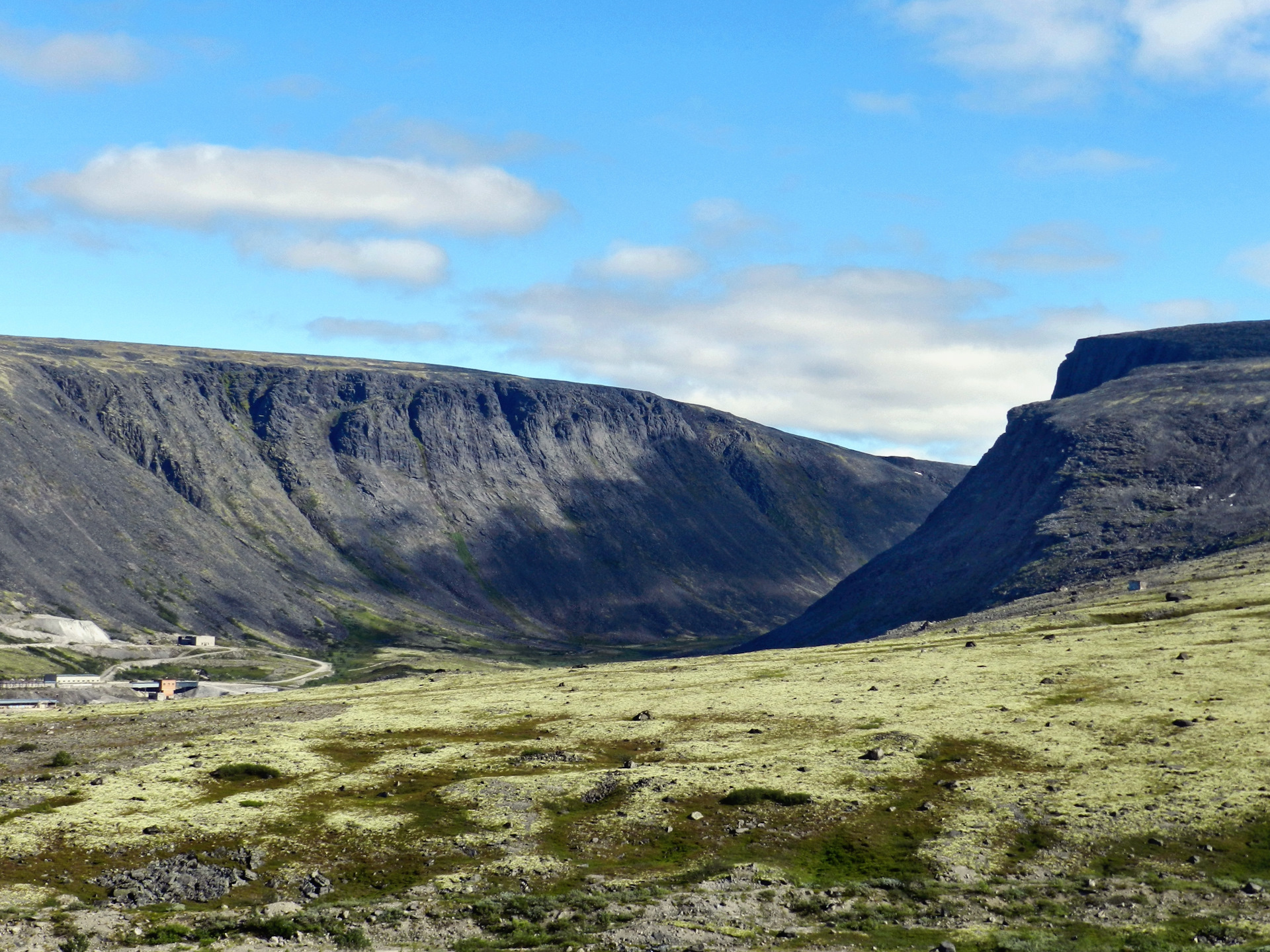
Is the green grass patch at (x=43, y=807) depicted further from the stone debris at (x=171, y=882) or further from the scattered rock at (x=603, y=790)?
the scattered rock at (x=603, y=790)

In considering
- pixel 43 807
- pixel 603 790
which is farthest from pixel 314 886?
pixel 43 807

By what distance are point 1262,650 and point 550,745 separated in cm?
5972

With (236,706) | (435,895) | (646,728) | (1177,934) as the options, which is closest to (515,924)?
(435,895)

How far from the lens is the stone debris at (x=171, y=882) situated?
48969mm

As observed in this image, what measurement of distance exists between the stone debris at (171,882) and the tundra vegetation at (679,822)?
0.13 meters

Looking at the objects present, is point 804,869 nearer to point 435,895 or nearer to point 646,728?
point 435,895

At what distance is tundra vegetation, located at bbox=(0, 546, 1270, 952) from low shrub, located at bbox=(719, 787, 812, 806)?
0.14 metres

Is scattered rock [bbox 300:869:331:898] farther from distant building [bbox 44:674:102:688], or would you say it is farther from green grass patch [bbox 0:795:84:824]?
distant building [bbox 44:674:102:688]

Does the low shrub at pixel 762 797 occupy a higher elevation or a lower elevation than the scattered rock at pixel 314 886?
higher

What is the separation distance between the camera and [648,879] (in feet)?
169

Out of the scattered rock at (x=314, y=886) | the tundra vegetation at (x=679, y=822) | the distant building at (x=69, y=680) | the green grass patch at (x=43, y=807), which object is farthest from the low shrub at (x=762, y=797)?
the distant building at (x=69, y=680)

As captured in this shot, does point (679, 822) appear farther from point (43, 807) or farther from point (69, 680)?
point (69, 680)

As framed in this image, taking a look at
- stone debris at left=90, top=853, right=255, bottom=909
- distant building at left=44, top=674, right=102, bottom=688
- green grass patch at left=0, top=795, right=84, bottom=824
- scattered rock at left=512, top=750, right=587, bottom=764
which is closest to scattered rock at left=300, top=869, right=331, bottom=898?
stone debris at left=90, top=853, right=255, bottom=909

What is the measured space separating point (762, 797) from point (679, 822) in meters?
5.22
